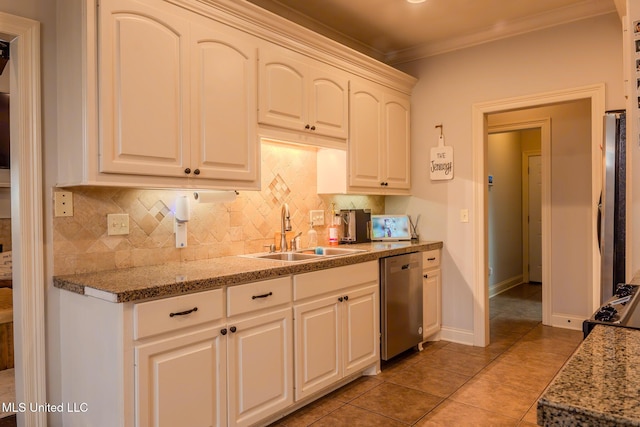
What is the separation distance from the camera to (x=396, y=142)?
385 centimetres

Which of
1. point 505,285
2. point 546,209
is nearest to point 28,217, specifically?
point 546,209

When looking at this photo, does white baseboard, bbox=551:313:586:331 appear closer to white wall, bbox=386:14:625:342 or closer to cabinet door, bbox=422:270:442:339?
white wall, bbox=386:14:625:342

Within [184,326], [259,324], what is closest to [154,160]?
[184,326]

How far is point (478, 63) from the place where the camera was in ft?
12.3

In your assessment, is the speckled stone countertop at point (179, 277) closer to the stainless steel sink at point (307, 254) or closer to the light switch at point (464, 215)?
the stainless steel sink at point (307, 254)

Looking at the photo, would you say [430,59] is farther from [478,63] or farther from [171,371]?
[171,371]

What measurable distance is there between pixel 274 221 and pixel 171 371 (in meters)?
1.48

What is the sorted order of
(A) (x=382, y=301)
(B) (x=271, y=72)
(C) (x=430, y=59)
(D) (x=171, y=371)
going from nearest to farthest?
(D) (x=171, y=371), (B) (x=271, y=72), (A) (x=382, y=301), (C) (x=430, y=59)

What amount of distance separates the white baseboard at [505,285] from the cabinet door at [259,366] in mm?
4174

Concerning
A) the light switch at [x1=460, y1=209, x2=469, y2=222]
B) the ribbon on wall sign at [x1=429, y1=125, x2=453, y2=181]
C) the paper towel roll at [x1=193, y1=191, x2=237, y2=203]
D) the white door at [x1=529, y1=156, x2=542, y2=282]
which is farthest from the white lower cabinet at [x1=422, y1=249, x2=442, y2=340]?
the white door at [x1=529, y1=156, x2=542, y2=282]

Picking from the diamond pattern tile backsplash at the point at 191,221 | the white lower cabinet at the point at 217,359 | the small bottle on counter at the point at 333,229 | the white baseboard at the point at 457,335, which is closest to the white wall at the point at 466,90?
the white baseboard at the point at 457,335

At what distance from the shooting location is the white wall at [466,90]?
321 centimetres

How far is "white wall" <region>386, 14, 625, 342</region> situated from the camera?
321 cm

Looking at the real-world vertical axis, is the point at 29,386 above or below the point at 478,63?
below
